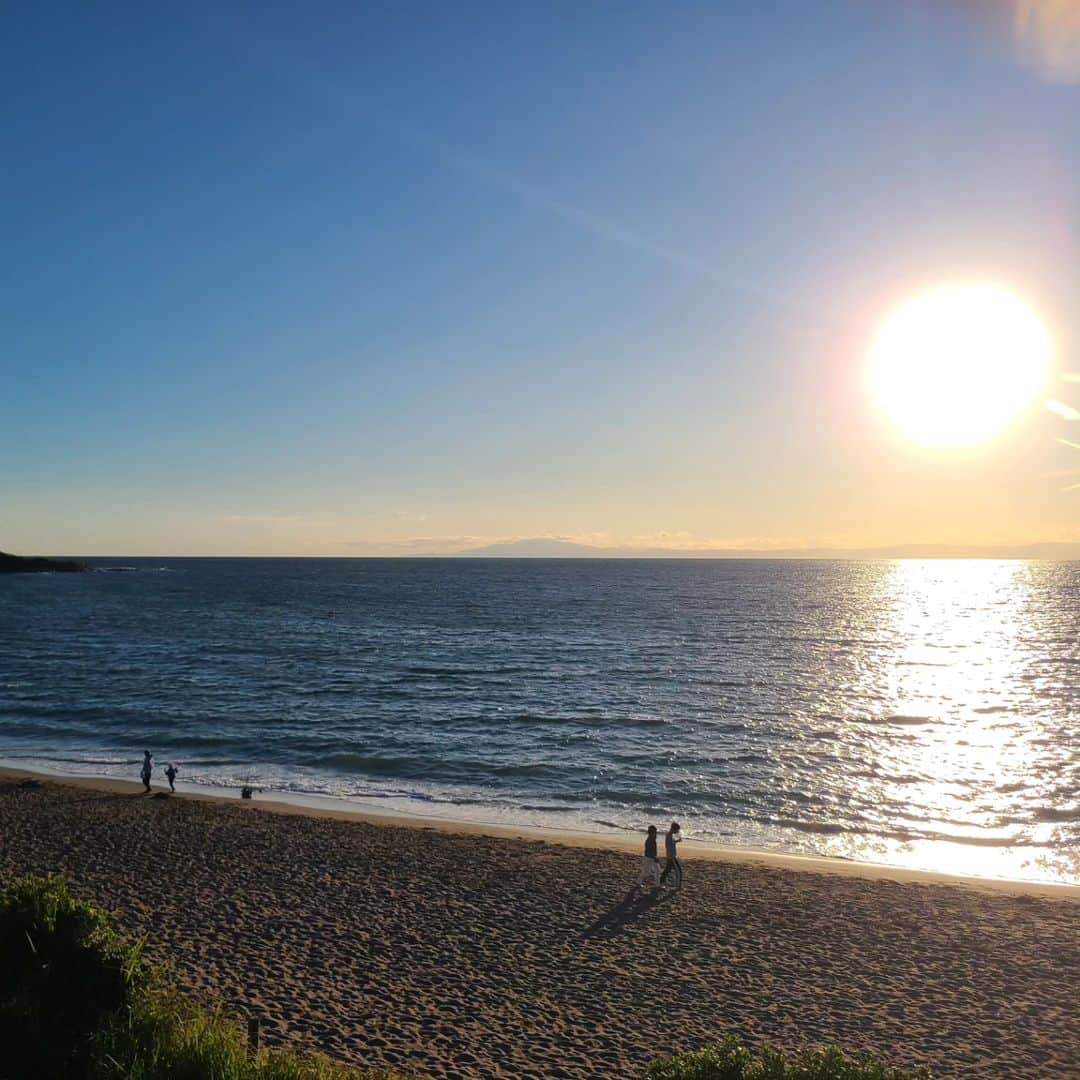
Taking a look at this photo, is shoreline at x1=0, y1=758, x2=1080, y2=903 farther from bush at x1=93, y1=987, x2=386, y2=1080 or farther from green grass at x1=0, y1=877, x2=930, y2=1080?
bush at x1=93, y1=987, x2=386, y2=1080

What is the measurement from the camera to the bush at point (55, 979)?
8.73 m

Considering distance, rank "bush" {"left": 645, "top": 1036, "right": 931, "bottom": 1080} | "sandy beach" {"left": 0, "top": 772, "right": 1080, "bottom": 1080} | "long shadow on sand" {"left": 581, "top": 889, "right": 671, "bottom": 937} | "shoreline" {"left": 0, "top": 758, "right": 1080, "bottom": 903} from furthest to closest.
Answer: "shoreline" {"left": 0, "top": 758, "right": 1080, "bottom": 903}
"long shadow on sand" {"left": 581, "top": 889, "right": 671, "bottom": 937}
"sandy beach" {"left": 0, "top": 772, "right": 1080, "bottom": 1080}
"bush" {"left": 645, "top": 1036, "right": 931, "bottom": 1080}

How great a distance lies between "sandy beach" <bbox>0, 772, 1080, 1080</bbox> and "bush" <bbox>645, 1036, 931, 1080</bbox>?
14.5 feet

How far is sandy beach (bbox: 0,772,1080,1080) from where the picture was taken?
→ 1261cm

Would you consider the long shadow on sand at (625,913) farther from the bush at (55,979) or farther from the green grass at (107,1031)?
the bush at (55,979)

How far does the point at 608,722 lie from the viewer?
1628 inches

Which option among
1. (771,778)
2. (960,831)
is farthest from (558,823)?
(960,831)

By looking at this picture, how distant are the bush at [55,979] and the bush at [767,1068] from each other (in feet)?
20.0

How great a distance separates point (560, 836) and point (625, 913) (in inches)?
289

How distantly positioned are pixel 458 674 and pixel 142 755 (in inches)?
918

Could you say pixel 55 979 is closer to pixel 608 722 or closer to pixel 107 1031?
pixel 107 1031

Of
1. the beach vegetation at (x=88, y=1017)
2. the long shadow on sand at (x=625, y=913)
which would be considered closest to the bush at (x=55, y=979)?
the beach vegetation at (x=88, y=1017)

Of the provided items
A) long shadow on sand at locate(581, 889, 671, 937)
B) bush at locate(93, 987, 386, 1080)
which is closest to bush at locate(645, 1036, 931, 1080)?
bush at locate(93, 987, 386, 1080)

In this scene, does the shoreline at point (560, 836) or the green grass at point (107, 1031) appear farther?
the shoreline at point (560, 836)
